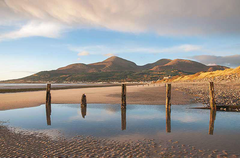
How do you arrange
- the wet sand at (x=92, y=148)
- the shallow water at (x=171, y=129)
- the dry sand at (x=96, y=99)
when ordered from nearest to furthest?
the wet sand at (x=92, y=148)
the shallow water at (x=171, y=129)
the dry sand at (x=96, y=99)

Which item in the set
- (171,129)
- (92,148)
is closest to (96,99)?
(171,129)

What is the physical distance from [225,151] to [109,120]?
7.64m

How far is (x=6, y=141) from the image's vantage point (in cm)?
753

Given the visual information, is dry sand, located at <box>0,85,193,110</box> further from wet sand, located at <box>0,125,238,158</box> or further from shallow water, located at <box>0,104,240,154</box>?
wet sand, located at <box>0,125,238,158</box>

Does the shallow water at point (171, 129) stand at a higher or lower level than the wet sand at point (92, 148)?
lower

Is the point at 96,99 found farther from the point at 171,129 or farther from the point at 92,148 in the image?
the point at 92,148

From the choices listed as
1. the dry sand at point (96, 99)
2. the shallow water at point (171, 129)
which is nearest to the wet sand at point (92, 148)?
the shallow water at point (171, 129)

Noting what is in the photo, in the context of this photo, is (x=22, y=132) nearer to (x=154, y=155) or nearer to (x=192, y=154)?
(x=154, y=155)

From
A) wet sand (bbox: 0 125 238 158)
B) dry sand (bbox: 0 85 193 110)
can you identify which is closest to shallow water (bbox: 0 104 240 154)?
wet sand (bbox: 0 125 238 158)

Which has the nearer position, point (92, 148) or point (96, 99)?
point (92, 148)

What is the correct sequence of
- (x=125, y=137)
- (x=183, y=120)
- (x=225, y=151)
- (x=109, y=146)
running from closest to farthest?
(x=225, y=151), (x=109, y=146), (x=125, y=137), (x=183, y=120)

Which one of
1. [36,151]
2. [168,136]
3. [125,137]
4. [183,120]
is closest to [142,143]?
[125,137]

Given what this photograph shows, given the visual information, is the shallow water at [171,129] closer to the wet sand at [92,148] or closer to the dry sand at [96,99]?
the wet sand at [92,148]

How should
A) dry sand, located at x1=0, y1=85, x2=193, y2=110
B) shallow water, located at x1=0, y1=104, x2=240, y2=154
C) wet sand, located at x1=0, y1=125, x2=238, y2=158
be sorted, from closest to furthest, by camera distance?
wet sand, located at x1=0, y1=125, x2=238, y2=158
shallow water, located at x1=0, y1=104, x2=240, y2=154
dry sand, located at x1=0, y1=85, x2=193, y2=110
